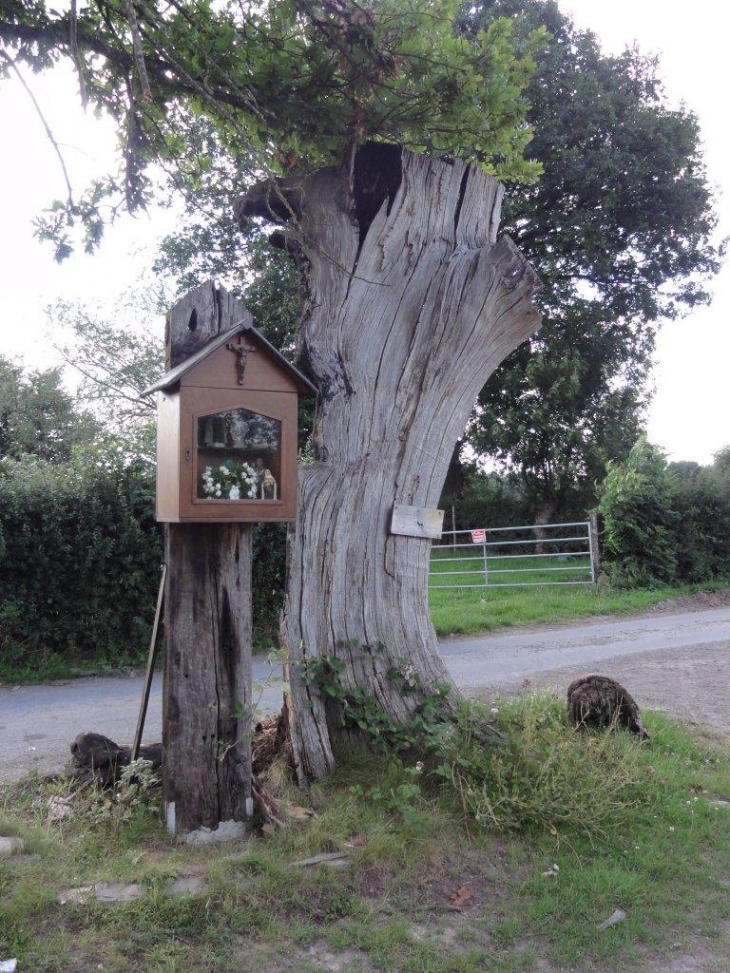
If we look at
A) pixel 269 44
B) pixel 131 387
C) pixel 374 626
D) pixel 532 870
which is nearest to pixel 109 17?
pixel 269 44

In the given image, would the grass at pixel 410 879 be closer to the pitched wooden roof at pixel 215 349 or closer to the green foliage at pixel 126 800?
the green foliage at pixel 126 800

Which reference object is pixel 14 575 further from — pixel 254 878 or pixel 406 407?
pixel 254 878

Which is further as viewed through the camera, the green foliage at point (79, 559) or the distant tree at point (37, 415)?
the distant tree at point (37, 415)

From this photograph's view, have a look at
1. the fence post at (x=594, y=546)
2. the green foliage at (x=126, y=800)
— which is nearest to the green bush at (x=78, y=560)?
the green foliage at (x=126, y=800)

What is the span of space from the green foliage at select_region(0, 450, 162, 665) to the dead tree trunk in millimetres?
5457

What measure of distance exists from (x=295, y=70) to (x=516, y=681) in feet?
20.2

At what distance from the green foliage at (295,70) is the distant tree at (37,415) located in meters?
19.0

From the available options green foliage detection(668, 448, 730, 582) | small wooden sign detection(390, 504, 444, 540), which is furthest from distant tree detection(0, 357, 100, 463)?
small wooden sign detection(390, 504, 444, 540)

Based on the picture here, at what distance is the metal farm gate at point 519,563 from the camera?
18.0 m

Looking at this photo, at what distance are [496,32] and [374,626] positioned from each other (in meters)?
4.12

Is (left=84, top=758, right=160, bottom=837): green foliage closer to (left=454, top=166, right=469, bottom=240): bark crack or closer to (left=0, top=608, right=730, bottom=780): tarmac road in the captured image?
(left=0, top=608, right=730, bottom=780): tarmac road

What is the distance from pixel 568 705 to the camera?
603 cm

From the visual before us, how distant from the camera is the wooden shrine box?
415cm

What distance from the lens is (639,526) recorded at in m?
18.2
